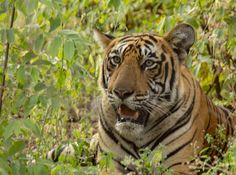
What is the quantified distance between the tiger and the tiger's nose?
6cm

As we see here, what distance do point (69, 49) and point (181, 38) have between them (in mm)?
1282

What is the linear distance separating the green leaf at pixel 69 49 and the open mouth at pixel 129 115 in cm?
88

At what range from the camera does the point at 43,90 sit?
4590mm

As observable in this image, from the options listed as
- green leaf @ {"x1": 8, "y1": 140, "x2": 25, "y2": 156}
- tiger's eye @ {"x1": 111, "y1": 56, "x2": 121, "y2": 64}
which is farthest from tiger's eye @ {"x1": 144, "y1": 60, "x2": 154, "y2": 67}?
green leaf @ {"x1": 8, "y1": 140, "x2": 25, "y2": 156}

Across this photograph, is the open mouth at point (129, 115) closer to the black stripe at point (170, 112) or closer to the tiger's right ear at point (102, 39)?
the black stripe at point (170, 112)

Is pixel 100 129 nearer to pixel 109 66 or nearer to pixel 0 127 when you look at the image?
pixel 109 66

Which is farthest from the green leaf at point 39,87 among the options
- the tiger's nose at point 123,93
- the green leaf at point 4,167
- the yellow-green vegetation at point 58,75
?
the tiger's nose at point 123,93

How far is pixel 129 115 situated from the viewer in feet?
16.6

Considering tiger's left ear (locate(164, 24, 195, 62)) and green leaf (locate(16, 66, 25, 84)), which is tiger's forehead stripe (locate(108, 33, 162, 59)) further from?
green leaf (locate(16, 66, 25, 84))

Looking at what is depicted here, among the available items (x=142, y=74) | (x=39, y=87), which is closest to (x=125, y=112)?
(x=142, y=74)

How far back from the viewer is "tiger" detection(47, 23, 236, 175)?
16.7ft

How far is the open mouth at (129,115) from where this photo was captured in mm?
5047

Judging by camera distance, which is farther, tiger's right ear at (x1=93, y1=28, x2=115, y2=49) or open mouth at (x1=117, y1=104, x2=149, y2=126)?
tiger's right ear at (x1=93, y1=28, x2=115, y2=49)

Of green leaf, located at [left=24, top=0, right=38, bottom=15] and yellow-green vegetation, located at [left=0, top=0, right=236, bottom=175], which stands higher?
green leaf, located at [left=24, top=0, right=38, bottom=15]
